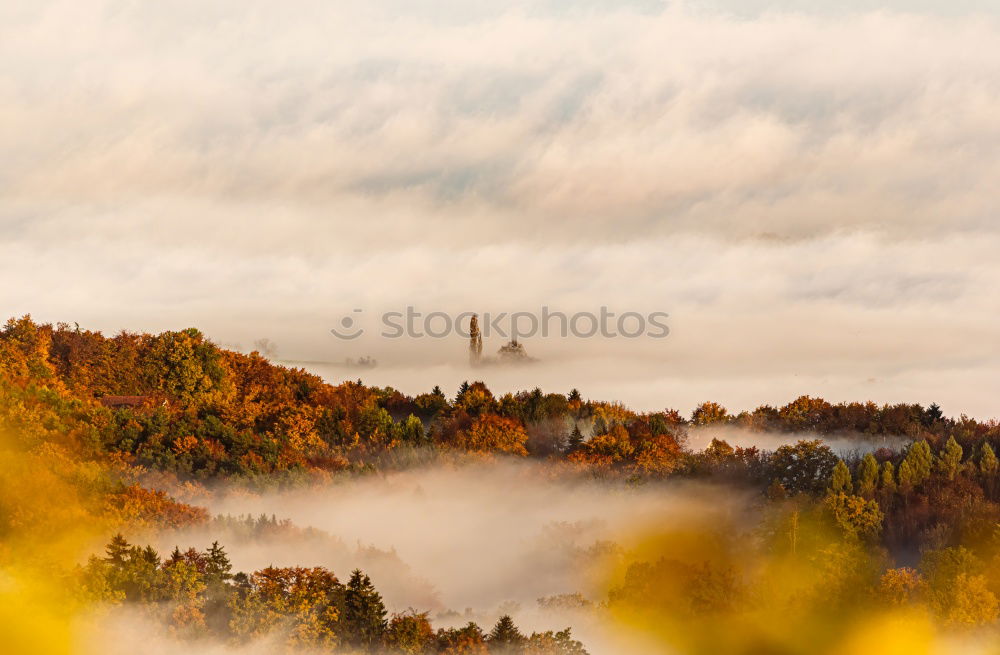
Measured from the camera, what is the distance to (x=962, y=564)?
68.9 meters

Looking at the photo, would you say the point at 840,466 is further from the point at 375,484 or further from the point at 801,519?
the point at 375,484

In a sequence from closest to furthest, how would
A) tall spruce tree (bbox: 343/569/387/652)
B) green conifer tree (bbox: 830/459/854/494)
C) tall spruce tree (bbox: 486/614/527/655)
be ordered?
tall spruce tree (bbox: 486/614/527/655) → tall spruce tree (bbox: 343/569/387/652) → green conifer tree (bbox: 830/459/854/494)

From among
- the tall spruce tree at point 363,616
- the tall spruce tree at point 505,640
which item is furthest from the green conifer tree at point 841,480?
the tall spruce tree at point 363,616

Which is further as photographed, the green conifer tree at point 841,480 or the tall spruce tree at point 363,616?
the green conifer tree at point 841,480

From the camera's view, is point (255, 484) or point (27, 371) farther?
point (27, 371)

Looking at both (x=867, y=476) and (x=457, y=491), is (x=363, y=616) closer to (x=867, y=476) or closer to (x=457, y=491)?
(x=457, y=491)

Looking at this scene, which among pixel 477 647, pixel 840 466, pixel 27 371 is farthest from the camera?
pixel 27 371

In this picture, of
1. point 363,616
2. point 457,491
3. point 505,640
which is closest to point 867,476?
point 457,491

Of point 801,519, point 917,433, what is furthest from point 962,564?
point 917,433

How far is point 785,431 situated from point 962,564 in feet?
110

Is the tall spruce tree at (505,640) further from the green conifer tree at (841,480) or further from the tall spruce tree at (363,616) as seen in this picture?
the green conifer tree at (841,480)

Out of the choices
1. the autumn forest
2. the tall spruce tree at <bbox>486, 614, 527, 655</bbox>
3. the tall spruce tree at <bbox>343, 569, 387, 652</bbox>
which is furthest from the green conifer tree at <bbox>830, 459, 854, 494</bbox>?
the tall spruce tree at <bbox>343, 569, 387, 652</bbox>

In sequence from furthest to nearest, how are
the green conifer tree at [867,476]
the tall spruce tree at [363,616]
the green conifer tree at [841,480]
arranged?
the green conifer tree at [867,476], the green conifer tree at [841,480], the tall spruce tree at [363,616]

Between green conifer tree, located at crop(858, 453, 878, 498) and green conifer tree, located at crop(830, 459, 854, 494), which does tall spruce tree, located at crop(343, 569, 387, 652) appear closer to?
green conifer tree, located at crop(830, 459, 854, 494)
